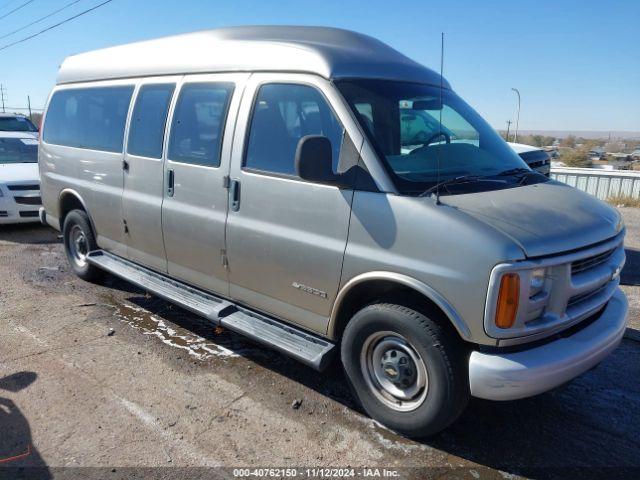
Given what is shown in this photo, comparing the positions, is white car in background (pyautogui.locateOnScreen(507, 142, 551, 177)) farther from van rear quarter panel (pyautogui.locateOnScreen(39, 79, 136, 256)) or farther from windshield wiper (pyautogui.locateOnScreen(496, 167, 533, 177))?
van rear quarter panel (pyautogui.locateOnScreen(39, 79, 136, 256))

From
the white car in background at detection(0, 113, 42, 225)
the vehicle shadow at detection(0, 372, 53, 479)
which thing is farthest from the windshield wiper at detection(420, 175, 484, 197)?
the white car in background at detection(0, 113, 42, 225)

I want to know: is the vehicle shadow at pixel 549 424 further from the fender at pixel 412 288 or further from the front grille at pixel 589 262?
the front grille at pixel 589 262

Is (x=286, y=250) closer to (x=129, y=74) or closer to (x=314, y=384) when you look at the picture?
(x=314, y=384)

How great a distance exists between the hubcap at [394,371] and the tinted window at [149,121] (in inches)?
103

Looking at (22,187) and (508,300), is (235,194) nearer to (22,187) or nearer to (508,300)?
(508,300)

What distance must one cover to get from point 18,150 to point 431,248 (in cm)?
984

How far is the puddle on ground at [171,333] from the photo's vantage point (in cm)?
450

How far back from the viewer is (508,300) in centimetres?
274

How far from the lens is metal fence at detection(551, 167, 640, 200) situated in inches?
532

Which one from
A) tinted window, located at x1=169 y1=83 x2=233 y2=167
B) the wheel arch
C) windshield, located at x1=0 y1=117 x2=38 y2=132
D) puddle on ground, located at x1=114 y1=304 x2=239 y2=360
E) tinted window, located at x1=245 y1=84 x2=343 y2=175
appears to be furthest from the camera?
windshield, located at x1=0 y1=117 x2=38 y2=132

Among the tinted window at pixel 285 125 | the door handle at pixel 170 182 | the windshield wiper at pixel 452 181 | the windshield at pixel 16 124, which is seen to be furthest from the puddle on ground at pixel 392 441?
the windshield at pixel 16 124

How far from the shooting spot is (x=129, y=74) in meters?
5.16

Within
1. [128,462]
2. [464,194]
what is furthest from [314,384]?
[464,194]

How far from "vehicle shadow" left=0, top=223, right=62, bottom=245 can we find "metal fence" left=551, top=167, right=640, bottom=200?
11.7 meters
